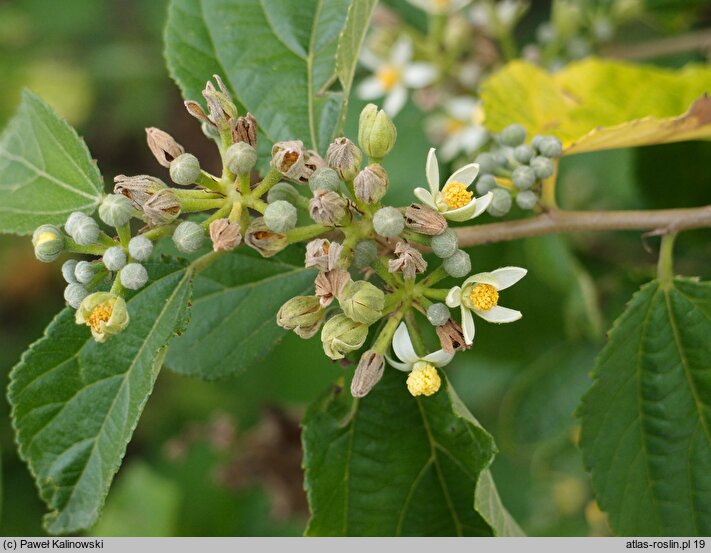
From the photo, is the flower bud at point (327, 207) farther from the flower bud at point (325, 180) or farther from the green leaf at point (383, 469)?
the green leaf at point (383, 469)

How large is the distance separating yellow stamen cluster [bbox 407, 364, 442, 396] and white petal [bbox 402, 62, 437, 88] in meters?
1.60

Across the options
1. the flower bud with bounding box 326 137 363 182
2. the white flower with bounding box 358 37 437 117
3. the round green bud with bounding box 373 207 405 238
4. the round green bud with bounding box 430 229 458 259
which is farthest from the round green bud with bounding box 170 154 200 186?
the white flower with bounding box 358 37 437 117

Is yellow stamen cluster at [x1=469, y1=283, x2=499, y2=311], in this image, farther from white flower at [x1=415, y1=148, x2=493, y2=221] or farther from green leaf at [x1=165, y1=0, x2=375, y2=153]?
green leaf at [x1=165, y1=0, x2=375, y2=153]

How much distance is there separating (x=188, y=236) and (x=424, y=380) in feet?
1.86

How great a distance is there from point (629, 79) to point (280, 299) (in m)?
1.26

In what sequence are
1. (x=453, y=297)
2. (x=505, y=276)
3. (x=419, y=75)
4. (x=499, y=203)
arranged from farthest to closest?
(x=419, y=75), (x=499, y=203), (x=505, y=276), (x=453, y=297)

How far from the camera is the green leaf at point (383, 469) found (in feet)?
6.41

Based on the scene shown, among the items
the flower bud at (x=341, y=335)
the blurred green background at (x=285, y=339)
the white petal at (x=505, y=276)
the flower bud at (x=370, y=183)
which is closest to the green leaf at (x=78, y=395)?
the flower bud at (x=341, y=335)

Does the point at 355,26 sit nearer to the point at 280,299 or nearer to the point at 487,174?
the point at 487,174

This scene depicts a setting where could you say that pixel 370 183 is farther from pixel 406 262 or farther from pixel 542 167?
pixel 542 167

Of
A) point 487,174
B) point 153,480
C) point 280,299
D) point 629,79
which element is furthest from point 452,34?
point 153,480

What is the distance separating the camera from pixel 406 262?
154 centimetres

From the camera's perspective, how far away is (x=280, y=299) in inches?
77.9

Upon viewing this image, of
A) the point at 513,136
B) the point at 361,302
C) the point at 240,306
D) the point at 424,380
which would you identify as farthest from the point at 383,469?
the point at 513,136
